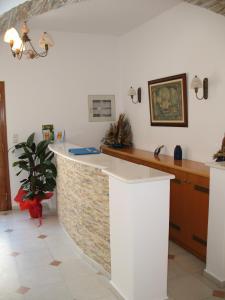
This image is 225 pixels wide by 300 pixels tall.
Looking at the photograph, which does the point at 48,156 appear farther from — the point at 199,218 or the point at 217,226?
the point at 217,226

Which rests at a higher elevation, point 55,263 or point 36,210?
point 36,210

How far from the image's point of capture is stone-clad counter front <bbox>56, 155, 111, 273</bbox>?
2.74m

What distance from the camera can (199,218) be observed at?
10.5 feet

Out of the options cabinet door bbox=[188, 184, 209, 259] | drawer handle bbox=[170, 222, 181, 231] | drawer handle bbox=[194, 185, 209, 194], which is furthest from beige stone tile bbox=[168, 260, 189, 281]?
drawer handle bbox=[194, 185, 209, 194]

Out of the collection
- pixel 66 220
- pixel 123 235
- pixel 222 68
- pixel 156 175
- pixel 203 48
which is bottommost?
pixel 66 220

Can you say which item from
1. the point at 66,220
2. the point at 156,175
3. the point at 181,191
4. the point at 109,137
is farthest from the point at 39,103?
the point at 156,175

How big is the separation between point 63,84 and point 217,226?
11.9 feet

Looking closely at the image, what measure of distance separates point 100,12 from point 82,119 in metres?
1.90

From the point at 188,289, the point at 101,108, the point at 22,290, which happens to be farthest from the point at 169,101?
the point at 22,290

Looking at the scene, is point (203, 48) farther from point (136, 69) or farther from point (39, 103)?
point (39, 103)

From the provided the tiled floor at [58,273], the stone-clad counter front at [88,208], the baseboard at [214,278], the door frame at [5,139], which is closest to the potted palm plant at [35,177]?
the door frame at [5,139]

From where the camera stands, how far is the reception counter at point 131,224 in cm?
225

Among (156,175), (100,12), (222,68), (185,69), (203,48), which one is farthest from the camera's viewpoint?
(100,12)

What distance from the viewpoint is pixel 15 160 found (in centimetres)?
506
